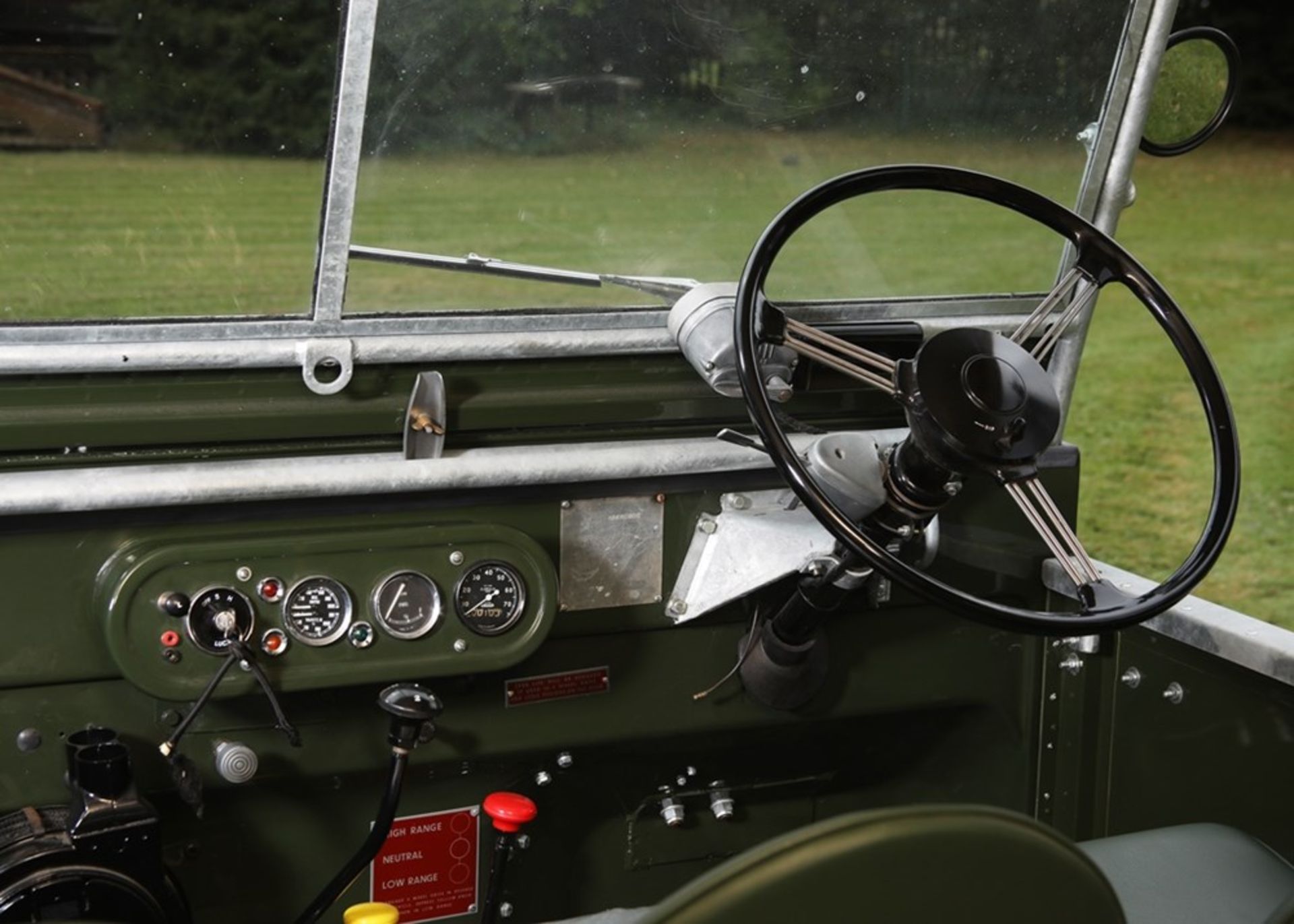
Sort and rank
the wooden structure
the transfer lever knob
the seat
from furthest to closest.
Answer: the transfer lever knob → the wooden structure → the seat

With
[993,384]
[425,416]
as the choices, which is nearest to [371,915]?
[425,416]

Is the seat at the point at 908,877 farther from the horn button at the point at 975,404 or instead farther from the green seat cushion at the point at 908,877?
the horn button at the point at 975,404

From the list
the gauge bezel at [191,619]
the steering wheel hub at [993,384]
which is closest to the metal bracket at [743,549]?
the steering wheel hub at [993,384]

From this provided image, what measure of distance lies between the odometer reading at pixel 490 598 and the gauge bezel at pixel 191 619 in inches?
10.5

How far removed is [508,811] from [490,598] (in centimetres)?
30

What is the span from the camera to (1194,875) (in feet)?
6.73

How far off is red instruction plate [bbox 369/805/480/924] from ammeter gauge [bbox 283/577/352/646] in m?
0.39

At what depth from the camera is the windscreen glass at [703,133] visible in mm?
1994

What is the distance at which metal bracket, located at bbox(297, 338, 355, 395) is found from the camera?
80.8 inches

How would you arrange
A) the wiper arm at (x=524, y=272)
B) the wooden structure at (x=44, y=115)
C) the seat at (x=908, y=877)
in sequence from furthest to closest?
the wiper arm at (x=524, y=272) < the wooden structure at (x=44, y=115) < the seat at (x=908, y=877)

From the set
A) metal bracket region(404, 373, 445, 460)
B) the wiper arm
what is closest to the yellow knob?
metal bracket region(404, 373, 445, 460)

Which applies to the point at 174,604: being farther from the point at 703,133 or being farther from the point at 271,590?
the point at 703,133

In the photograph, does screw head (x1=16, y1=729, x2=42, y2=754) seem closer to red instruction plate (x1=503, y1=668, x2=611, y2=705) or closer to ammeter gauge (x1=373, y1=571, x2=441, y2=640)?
ammeter gauge (x1=373, y1=571, x2=441, y2=640)

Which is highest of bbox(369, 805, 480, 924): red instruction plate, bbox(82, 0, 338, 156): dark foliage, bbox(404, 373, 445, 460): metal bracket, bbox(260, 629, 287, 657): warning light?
bbox(82, 0, 338, 156): dark foliage
